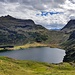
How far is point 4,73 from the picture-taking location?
9288cm

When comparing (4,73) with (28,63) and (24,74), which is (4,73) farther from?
(28,63)

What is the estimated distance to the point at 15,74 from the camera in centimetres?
9644

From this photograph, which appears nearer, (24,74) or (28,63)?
(24,74)

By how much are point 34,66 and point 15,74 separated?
177 ft

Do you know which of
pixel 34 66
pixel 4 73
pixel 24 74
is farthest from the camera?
pixel 34 66

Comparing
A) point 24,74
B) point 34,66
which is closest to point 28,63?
point 34,66

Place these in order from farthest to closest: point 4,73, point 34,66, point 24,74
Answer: point 34,66, point 24,74, point 4,73

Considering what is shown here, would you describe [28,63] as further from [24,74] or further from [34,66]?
[24,74]

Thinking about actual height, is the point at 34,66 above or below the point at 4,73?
below

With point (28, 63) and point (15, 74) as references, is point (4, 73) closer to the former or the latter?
point (15, 74)

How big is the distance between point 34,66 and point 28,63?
638 centimetres

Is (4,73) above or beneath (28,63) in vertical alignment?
above

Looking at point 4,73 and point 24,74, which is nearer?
point 4,73

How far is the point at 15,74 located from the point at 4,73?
5.93 metres
